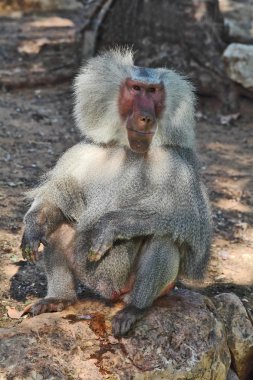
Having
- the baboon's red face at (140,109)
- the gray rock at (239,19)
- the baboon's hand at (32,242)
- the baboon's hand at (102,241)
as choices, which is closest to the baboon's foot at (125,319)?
the baboon's hand at (102,241)

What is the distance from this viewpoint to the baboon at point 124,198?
13.1 ft

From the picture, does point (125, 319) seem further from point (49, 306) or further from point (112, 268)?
point (49, 306)

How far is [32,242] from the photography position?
420cm

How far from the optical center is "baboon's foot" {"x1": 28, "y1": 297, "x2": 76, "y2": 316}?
419 cm


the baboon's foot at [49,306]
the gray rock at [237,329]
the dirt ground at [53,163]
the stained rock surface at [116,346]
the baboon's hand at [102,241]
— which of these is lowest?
the dirt ground at [53,163]

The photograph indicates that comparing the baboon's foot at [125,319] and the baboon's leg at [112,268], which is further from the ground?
the baboon's leg at [112,268]

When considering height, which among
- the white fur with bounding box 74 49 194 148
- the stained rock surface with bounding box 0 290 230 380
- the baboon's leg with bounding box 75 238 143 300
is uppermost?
the white fur with bounding box 74 49 194 148

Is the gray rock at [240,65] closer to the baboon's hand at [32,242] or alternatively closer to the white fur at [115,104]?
the white fur at [115,104]

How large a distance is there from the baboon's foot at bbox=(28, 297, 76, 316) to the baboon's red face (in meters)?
1.03

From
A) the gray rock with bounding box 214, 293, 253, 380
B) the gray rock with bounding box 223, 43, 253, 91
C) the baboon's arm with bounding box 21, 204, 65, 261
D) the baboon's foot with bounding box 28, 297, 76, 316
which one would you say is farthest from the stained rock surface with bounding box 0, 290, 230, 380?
the gray rock with bounding box 223, 43, 253, 91

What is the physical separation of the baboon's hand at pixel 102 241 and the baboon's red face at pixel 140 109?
506mm

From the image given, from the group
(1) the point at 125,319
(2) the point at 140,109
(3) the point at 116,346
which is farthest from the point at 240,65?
(3) the point at 116,346

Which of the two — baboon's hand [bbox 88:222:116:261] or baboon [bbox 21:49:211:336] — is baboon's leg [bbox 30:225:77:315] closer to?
baboon [bbox 21:49:211:336]

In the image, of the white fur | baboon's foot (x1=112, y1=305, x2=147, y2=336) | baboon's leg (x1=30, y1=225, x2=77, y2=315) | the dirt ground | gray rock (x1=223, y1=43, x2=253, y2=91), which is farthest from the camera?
gray rock (x1=223, y1=43, x2=253, y2=91)
